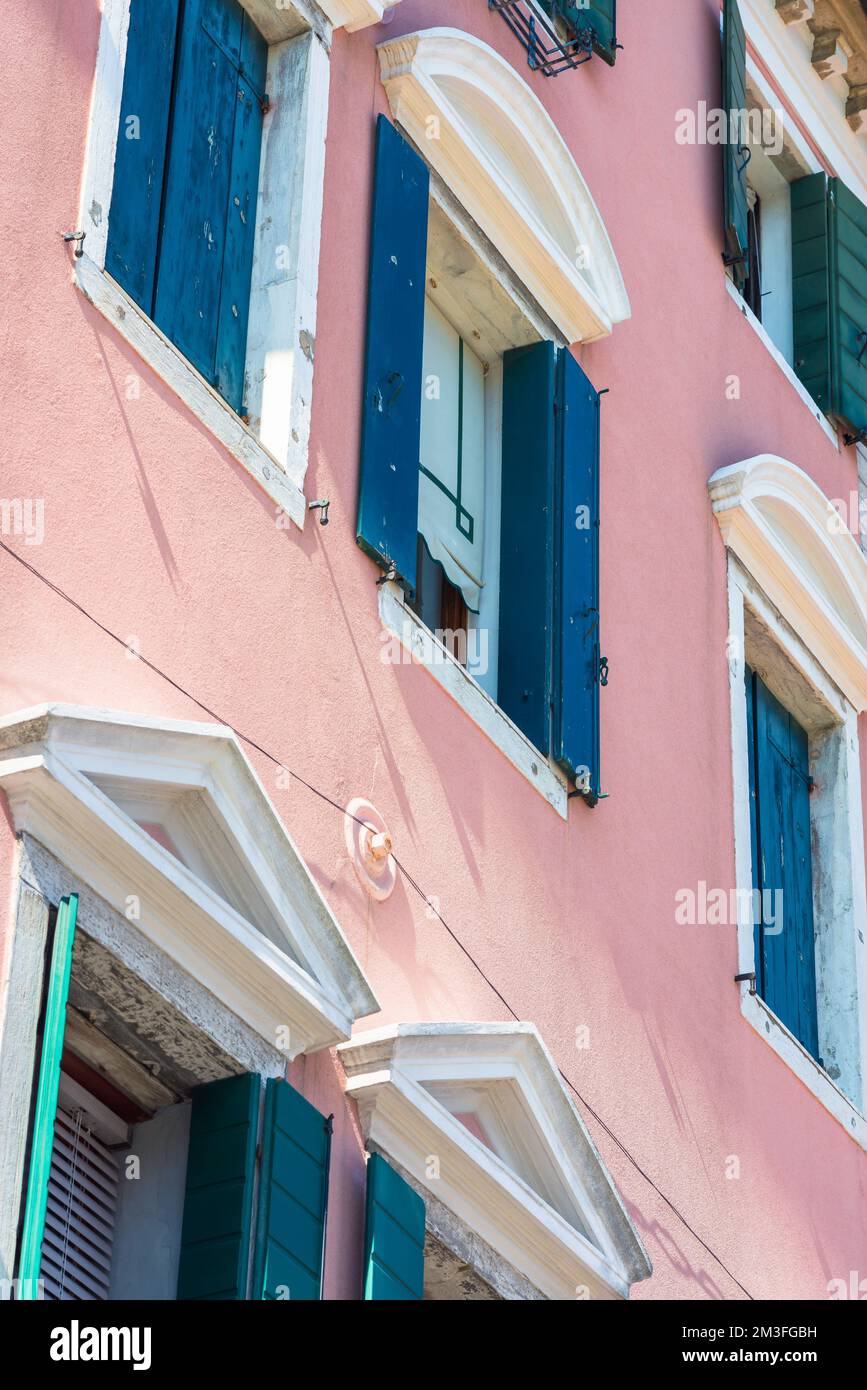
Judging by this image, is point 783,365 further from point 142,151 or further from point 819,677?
point 142,151

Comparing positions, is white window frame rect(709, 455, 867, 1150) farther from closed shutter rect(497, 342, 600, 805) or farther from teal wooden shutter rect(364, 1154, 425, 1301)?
teal wooden shutter rect(364, 1154, 425, 1301)

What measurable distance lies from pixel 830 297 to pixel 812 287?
15 centimetres

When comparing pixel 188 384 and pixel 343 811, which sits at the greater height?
pixel 188 384

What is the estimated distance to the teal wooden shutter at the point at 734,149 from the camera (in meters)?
11.2

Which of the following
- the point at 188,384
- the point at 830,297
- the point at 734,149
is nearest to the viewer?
the point at 188,384

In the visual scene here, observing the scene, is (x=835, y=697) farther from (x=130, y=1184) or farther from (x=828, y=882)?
(x=130, y=1184)

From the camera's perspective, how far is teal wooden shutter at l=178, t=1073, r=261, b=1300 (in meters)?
6.40

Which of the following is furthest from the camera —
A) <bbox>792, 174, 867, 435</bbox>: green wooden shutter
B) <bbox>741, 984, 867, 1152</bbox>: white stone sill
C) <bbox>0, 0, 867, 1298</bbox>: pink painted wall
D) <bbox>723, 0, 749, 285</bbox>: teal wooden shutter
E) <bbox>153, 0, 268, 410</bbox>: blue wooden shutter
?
<bbox>792, 174, 867, 435</bbox>: green wooden shutter

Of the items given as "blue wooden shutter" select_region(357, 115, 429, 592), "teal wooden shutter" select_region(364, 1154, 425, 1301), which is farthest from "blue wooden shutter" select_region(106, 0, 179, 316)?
"teal wooden shutter" select_region(364, 1154, 425, 1301)

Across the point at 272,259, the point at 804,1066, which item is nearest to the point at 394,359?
the point at 272,259

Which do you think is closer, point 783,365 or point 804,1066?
point 804,1066

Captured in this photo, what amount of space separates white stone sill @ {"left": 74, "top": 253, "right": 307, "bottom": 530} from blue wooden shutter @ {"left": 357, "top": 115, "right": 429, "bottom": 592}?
39 cm

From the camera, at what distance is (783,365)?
38.3 feet
